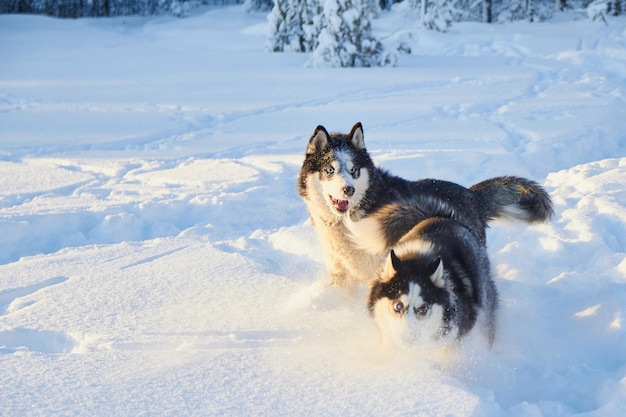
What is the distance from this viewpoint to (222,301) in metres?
4.82

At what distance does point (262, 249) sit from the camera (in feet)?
20.5

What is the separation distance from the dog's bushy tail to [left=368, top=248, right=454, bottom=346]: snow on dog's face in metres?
1.66

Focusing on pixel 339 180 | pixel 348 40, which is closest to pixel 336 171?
pixel 339 180

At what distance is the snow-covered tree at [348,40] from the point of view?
59.0 ft

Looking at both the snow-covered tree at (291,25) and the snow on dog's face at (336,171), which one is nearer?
the snow on dog's face at (336,171)

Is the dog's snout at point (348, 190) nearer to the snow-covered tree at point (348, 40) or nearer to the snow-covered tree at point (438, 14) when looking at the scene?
the snow-covered tree at point (348, 40)

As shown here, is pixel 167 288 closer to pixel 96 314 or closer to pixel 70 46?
pixel 96 314

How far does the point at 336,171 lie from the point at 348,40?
14317mm

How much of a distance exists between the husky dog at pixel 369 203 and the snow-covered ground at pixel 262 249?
0.40 metres

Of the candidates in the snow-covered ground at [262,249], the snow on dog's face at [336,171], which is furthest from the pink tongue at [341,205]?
the snow-covered ground at [262,249]

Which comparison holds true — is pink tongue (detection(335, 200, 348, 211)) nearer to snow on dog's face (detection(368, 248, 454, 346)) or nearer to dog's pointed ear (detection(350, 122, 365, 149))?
dog's pointed ear (detection(350, 122, 365, 149))

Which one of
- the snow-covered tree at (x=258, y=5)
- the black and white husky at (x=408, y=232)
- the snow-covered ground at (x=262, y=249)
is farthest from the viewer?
the snow-covered tree at (x=258, y=5)

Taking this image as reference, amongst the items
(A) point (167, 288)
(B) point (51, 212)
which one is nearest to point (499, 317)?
(A) point (167, 288)

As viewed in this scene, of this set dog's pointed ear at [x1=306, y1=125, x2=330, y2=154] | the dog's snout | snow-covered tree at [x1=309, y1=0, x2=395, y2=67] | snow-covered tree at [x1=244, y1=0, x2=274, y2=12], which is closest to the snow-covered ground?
the dog's snout
